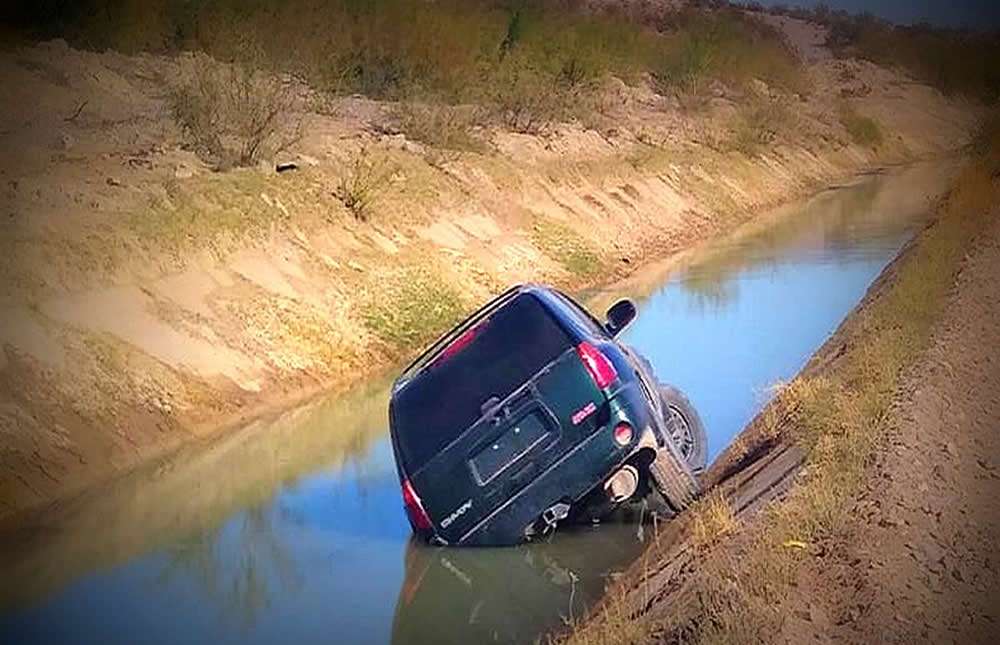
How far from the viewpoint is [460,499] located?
9.38m

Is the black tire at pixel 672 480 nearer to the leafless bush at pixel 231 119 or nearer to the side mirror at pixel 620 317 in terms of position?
the side mirror at pixel 620 317

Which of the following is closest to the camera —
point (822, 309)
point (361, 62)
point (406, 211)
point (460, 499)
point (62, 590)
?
point (460, 499)

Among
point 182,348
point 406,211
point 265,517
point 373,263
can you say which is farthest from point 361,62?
point 265,517

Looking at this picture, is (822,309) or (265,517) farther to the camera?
(822,309)

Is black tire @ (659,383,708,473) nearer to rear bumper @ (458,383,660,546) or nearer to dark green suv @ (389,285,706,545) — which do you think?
dark green suv @ (389,285,706,545)

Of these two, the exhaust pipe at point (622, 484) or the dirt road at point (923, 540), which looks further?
the exhaust pipe at point (622, 484)

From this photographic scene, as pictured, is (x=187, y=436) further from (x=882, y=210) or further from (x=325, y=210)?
(x=882, y=210)

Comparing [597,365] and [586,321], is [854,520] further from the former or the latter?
[586,321]

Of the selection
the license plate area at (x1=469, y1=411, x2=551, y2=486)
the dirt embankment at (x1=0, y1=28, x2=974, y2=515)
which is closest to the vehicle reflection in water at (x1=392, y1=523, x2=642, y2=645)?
the license plate area at (x1=469, y1=411, x2=551, y2=486)

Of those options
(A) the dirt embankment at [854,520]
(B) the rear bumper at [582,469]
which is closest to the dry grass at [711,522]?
(A) the dirt embankment at [854,520]

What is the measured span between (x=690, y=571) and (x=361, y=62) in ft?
95.2

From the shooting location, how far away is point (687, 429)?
11695 millimetres

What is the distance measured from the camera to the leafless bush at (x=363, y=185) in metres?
22.7

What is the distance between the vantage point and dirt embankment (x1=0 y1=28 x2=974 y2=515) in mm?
14719
